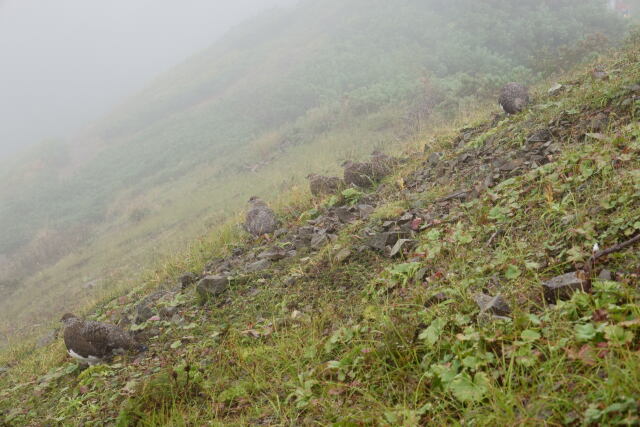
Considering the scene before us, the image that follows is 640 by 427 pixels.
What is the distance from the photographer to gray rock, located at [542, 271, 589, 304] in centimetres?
240

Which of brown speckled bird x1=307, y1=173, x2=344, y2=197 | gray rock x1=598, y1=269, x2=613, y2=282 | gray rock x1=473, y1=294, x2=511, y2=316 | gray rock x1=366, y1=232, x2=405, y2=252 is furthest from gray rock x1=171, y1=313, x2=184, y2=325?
gray rock x1=598, y1=269, x2=613, y2=282

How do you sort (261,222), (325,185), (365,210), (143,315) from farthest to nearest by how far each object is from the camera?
(325,185) < (261,222) < (365,210) < (143,315)

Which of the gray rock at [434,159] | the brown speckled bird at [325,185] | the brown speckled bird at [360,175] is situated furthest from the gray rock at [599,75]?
the brown speckled bird at [325,185]

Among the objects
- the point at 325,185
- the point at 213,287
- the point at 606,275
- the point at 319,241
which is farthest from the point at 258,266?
the point at 606,275

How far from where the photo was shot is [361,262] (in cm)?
418

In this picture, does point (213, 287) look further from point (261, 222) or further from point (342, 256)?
point (261, 222)

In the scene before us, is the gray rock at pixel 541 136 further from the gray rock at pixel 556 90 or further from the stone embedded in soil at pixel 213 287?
the stone embedded in soil at pixel 213 287

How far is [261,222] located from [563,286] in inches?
184

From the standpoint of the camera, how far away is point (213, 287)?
4719 millimetres

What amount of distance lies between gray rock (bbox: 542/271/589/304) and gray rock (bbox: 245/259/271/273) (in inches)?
122

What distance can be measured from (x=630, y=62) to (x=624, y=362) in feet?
19.9

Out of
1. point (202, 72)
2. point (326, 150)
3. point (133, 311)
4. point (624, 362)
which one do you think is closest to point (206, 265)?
point (133, 311)

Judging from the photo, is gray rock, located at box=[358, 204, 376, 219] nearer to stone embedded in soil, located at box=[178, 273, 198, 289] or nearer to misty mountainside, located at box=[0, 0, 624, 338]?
stone embedded in soil, located at box=[178, 273, 198, 289]

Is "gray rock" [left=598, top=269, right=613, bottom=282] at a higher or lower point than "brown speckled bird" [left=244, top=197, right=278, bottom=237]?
higher
